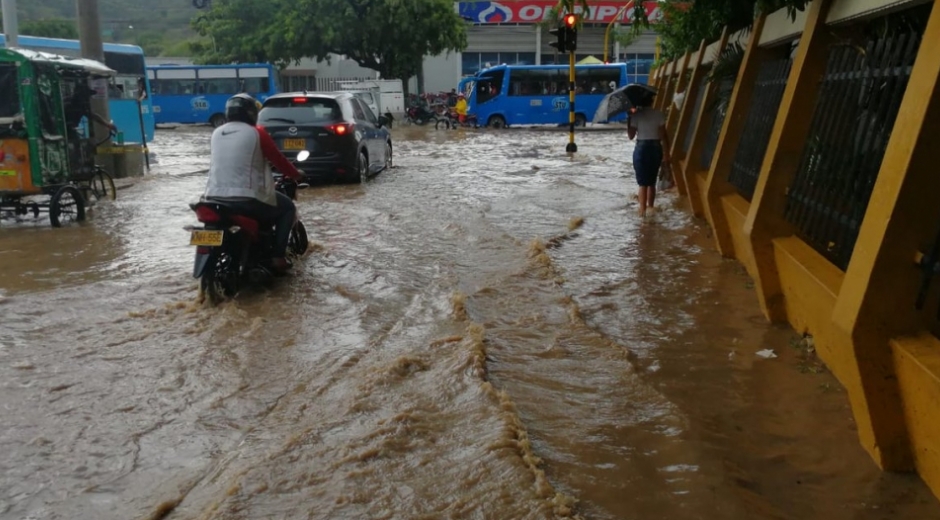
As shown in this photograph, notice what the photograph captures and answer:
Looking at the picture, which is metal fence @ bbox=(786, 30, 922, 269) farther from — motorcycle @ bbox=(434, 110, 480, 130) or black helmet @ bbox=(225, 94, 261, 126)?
motorcycle @ bbox=(434, 110, 480, 130)

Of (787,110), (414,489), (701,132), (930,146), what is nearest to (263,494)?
(414,489)

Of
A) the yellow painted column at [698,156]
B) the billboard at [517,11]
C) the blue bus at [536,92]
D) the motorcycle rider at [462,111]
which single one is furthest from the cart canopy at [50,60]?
the billboard at [517,11]

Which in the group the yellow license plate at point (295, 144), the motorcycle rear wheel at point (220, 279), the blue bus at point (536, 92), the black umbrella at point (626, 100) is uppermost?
the black umbrella at point (626, 100)

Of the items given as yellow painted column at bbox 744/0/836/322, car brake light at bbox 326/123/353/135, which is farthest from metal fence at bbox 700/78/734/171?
car brake light at bbox 326/123/353/135

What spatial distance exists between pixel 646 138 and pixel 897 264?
721 centimetres

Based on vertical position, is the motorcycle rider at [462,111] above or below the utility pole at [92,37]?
below

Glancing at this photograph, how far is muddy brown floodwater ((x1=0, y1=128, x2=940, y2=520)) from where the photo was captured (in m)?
3.60

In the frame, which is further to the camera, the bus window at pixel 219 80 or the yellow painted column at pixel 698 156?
the bus window at pixel 219 80

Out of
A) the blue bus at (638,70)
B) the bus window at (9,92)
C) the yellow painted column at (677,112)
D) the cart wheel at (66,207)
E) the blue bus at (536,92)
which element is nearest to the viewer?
the bus window at (9,92)

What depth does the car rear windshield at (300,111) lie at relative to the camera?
13.8 m

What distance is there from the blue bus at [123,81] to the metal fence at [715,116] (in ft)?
37.8

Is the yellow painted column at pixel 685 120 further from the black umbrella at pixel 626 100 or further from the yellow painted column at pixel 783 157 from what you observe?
the yellow painted column at pixel 783 157

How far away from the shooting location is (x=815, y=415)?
13.9ft

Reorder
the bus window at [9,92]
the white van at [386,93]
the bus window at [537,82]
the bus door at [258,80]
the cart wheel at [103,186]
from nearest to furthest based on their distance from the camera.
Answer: the bus window at [9,92] → the cart wheel at [103,186] → the bus window at [537,82] → the white van at [386,93] → the bus door at [258,80]
